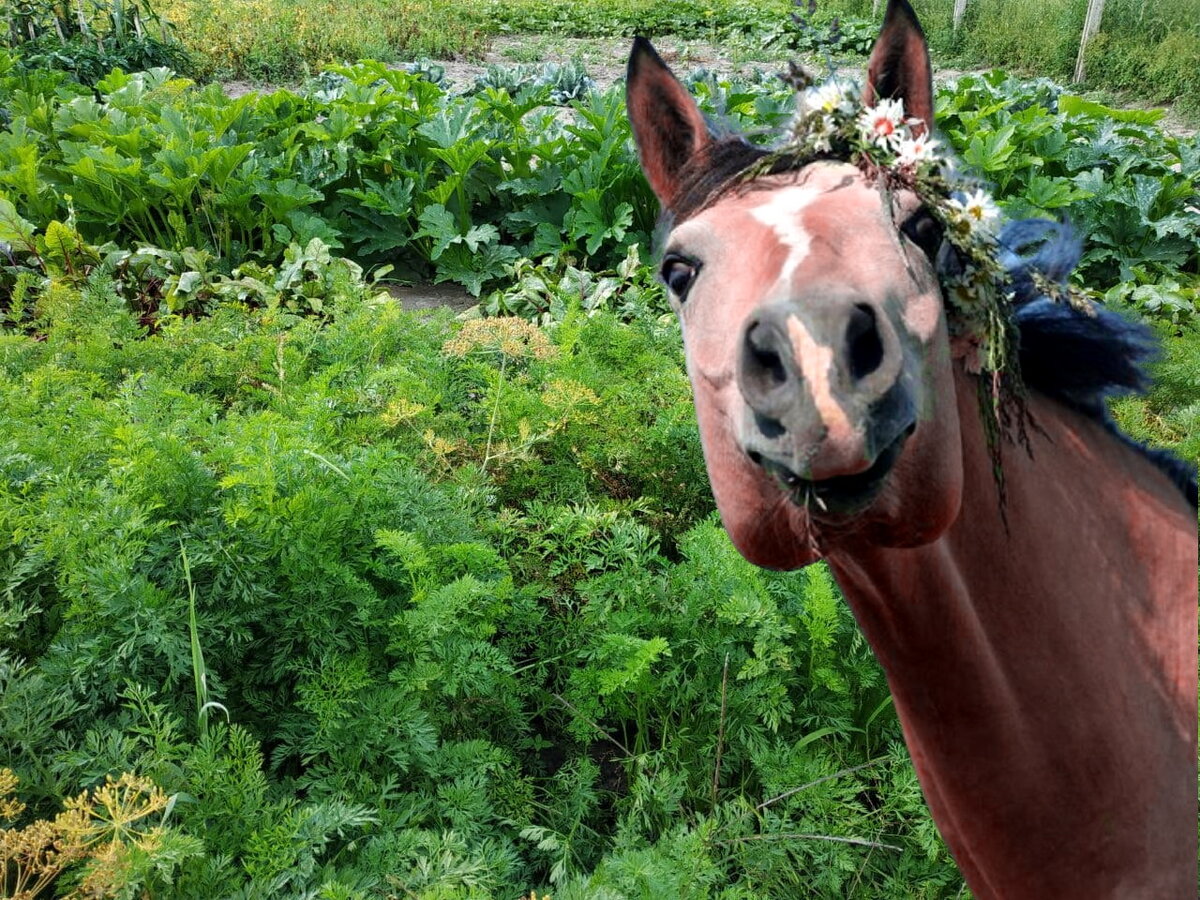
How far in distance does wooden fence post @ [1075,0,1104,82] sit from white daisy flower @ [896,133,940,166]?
13.7 m

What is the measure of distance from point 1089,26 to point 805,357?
14346 millimetres

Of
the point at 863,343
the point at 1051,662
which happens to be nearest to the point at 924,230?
the point at 863,343

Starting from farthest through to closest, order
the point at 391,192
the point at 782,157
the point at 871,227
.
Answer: the point at 391,192
the point at 782,157
the point at 871,227

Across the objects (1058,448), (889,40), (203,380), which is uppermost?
(889,40)

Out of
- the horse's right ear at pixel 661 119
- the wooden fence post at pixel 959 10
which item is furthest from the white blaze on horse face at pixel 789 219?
the wooden fence post at pixel 959 10

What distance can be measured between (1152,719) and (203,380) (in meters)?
3.91

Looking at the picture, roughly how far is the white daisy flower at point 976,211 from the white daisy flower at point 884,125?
14 cm

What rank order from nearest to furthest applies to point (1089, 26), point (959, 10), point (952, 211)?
point (952, 211)
point (1089, 26)
point (959, 10)

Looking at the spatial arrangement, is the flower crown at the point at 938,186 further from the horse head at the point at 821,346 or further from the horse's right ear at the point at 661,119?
the horse's right ear at the point at 661,119

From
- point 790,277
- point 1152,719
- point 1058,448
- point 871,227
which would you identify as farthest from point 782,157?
point 1152,719

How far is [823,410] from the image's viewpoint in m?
1.00

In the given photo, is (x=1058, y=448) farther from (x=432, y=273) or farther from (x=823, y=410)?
(x=432, y=273)

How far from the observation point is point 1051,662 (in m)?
1.42

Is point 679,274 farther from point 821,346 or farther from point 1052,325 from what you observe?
point 1052,325
